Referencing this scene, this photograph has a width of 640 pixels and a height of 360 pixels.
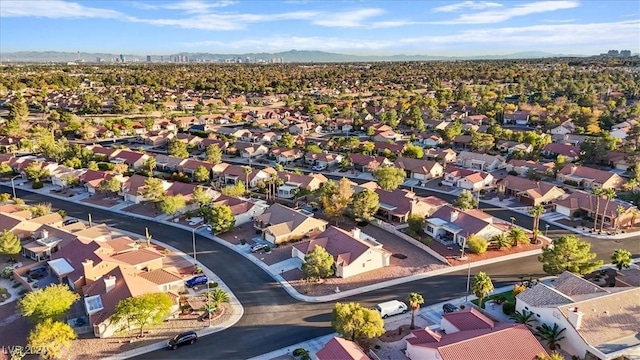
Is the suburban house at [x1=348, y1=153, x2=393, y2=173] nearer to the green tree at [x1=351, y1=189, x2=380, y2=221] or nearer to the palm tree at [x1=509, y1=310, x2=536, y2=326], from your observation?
the green tree at [x1=351, y1=189, x2=380, y2=221]

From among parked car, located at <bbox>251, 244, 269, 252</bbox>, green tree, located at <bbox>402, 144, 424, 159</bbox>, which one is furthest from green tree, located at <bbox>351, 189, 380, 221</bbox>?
green tree, located at <bbox>402, 144, 424, 159</bbox>

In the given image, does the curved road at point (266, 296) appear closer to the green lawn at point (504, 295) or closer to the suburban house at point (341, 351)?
the green lawn at point (504, 295)

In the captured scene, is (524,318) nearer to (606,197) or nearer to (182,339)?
(182,339)

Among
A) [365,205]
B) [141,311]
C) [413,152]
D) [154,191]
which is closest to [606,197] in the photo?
[365,205]

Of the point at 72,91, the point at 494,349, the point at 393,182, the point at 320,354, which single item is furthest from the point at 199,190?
the point at 72,91

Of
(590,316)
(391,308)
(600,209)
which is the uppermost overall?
(600,209)

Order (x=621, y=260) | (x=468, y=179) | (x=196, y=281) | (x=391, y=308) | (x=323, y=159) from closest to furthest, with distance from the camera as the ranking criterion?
(x=391, y=308) → (x=196, y=281) → (x=621, y=260) → (x=468, y=179) → (x=323, y=159)

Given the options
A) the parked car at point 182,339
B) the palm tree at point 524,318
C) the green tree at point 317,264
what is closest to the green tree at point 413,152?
the green tree at point 317,264
